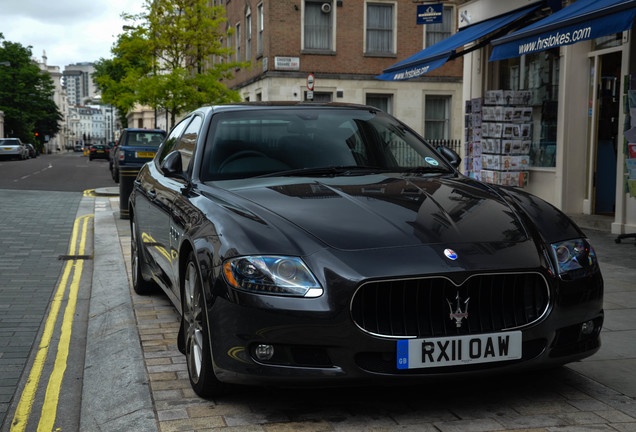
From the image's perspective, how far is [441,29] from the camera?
30.0m

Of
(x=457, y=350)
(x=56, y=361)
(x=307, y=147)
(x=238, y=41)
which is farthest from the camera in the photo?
(x=238, y=41)

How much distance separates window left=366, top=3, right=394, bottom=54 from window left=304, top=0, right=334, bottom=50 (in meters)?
1.52

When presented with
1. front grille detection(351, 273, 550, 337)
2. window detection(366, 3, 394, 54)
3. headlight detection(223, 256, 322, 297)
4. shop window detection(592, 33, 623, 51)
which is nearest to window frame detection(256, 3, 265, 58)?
window detection(366, 3, 394, 54)

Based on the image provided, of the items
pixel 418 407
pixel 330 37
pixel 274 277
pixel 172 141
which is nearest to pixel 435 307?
pixel 418 407

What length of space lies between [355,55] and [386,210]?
86.1 ft

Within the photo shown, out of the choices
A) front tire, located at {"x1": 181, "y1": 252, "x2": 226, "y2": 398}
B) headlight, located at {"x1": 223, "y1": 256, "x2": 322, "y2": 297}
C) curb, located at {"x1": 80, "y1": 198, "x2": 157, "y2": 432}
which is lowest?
curb, located at {"x1": 80, "y1": 198, "x2": 157, "y2": 432}

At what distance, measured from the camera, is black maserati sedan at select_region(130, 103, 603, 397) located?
332cm

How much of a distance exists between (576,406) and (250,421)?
1.54 m

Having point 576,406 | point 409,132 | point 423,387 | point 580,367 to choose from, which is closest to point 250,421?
point 423,387

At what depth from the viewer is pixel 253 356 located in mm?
3426

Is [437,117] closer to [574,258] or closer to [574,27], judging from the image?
[574,27]

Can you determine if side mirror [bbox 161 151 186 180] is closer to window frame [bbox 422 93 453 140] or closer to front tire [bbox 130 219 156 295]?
front tire [bbox 130 219 156 295]

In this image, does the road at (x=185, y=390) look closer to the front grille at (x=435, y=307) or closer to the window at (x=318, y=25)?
the front grille at (x=435, y=307)

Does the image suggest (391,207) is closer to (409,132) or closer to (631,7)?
(409,132)
